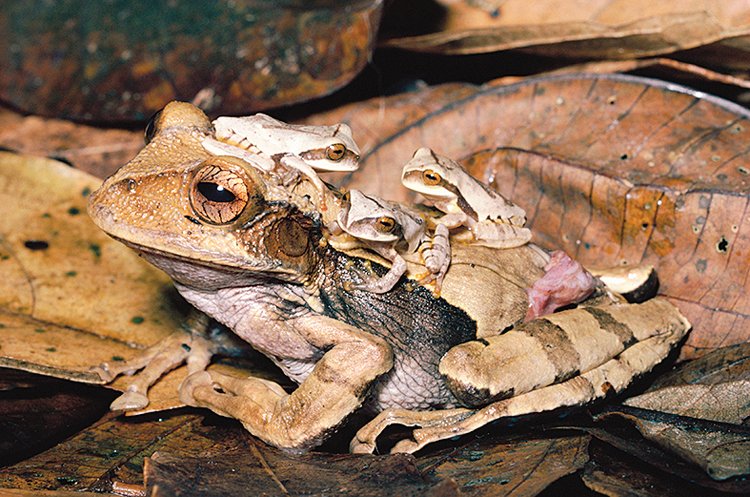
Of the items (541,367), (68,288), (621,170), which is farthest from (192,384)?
(621,170)

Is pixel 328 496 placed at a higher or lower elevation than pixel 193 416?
higher

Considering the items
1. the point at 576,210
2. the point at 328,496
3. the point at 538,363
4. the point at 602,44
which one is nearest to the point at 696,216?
the point at 576,210

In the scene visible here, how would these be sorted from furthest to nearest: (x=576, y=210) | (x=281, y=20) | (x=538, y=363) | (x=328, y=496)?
(x=281, y=20) → (x=576, y=210) → (x=538, y=363) → (x=328, y=496)

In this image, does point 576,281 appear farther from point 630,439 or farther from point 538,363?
point 630,439

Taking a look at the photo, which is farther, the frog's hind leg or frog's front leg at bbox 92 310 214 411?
frog's front leg at bbox 92 310 214 411

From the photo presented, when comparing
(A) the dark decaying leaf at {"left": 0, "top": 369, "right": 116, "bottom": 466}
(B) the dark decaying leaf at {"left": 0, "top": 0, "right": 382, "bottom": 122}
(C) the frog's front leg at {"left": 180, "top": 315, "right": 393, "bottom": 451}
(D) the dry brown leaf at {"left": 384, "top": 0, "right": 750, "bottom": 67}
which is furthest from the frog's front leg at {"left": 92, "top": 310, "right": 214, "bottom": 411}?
(D) the dry brown leaf at {"left": 384, "top": 0, "right": 750, "bottom": 67}

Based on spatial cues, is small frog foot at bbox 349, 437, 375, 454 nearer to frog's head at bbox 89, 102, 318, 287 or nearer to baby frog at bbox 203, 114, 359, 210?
frog's head at bbox 89, 102, 318, 287
